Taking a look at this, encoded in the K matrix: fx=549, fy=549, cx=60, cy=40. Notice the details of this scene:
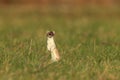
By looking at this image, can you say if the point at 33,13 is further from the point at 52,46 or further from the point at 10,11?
the point at 52,46

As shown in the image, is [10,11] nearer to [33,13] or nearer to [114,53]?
[33,13]

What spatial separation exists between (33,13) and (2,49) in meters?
16.2

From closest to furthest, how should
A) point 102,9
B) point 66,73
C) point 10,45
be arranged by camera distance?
point 66,73, point 10,45, point 102,9

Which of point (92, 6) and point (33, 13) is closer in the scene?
point (33, 13)

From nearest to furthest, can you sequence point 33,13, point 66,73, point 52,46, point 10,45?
point 66,73 → point 52,46 → point 10,45 → point 33,13

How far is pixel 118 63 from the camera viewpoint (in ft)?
26.2

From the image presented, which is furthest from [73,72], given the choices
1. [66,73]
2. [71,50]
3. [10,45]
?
[10,45]

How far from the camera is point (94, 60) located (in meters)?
8.00

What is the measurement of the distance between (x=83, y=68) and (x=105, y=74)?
1.32 feet

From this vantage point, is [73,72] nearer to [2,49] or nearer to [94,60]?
[94,60]

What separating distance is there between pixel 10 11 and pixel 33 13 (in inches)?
48.6

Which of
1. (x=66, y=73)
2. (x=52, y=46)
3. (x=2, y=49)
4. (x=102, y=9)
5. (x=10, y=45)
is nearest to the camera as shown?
(x=66, y=73)

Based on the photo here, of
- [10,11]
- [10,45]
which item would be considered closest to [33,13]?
[10,11]

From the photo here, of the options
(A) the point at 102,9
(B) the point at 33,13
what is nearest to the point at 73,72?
(B) the point at 33,13
